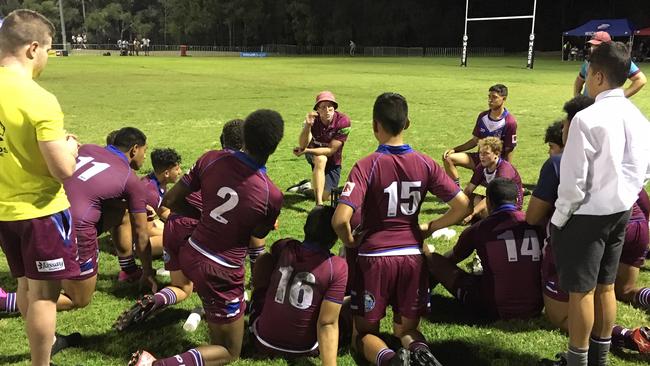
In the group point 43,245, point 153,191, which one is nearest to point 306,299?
point 43,245

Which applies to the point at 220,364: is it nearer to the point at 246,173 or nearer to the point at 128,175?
the point at 246,173

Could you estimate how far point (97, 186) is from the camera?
4.36m

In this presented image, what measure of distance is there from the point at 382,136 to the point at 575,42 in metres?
63.8

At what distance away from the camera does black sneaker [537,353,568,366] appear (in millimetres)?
3543

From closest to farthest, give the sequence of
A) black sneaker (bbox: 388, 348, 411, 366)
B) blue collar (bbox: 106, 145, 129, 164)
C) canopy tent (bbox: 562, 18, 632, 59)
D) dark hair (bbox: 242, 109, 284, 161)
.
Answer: black sneaker (bbox: 388, 348, 411, 366), dark hair (bbox: 242, 109, 284, 161), blue collar (bbox: 106, 145, 129, 164), canopy tent (bbox: 562, 18, 632, 59)

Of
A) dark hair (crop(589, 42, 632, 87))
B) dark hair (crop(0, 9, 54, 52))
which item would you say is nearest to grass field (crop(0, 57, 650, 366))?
dark hair (crop(589, 42, 632, 87))

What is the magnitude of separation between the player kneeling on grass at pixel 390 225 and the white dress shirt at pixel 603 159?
0.83 metres

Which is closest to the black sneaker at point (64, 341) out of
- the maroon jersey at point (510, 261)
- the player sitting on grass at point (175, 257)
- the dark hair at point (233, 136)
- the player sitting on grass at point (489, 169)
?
the player sitting on grass at point (175, 257)

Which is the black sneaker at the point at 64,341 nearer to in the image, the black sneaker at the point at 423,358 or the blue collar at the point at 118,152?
the blue collar at the point at 118,152

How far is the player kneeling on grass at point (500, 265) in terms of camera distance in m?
4.12

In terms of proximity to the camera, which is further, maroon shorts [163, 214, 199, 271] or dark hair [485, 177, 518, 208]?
maroon shorts [163, 214, 199, 271]

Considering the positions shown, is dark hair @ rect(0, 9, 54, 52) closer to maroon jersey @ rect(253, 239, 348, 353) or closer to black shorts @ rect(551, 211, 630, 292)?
maroon jersey @ rect(253, 239, 348, 353)

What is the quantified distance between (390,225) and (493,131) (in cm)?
450

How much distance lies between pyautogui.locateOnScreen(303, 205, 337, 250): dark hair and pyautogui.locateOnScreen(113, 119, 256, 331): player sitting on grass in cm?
86
